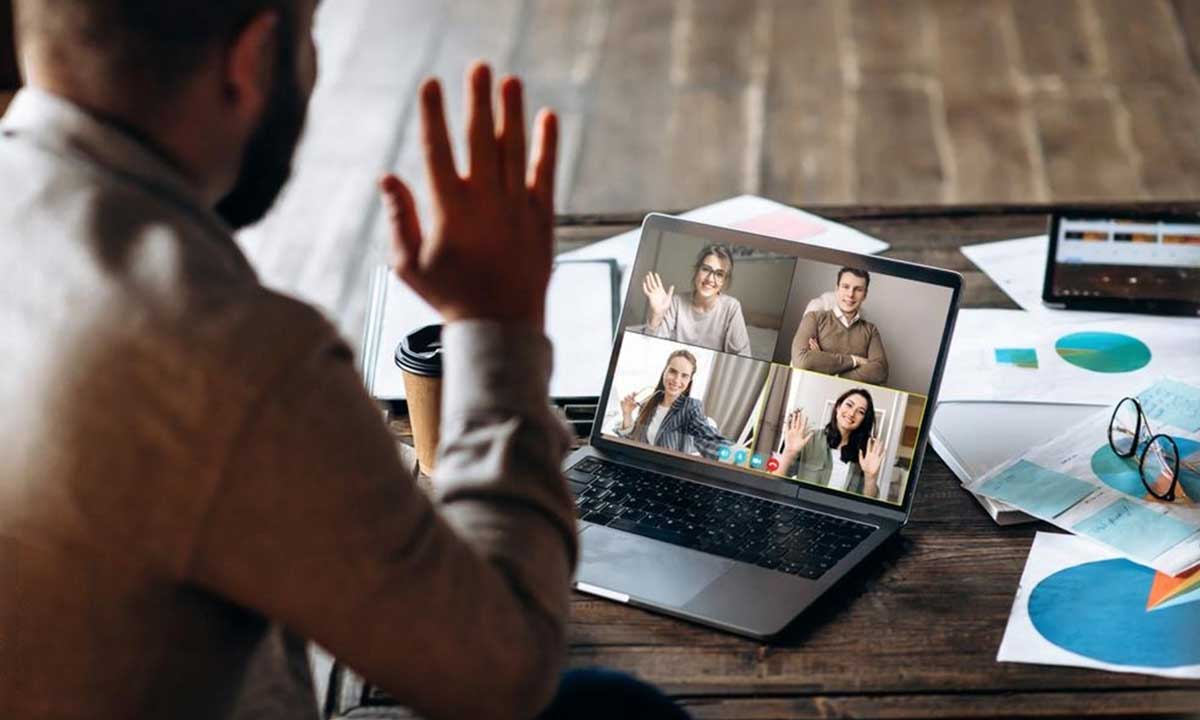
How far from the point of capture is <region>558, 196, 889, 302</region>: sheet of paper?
5.56ft

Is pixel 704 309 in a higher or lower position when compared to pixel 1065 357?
higher

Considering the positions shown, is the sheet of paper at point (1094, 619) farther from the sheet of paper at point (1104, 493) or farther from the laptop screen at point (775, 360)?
the laptop screen at point (775, 360)

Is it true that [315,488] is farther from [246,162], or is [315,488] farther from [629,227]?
[629,227]

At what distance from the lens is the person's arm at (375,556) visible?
0.76 meters

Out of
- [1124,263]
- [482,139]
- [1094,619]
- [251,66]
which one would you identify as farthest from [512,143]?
[1124,263]

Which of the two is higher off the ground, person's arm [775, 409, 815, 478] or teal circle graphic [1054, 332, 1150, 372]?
person's arm [775, 409, 815, 478]

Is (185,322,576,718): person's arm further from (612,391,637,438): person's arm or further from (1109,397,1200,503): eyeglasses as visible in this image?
(1109,397,1200,503): eyeglasses

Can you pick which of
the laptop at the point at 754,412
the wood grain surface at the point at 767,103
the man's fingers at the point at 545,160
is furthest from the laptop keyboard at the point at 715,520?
the wood grain surface at the point at 767,103

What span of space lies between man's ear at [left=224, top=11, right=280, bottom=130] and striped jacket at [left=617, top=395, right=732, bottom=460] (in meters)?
0.54

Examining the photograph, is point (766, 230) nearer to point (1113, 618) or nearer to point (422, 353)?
point (422, 353)

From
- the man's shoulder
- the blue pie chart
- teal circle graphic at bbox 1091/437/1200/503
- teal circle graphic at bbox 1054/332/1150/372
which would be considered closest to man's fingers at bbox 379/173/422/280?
the man's shoulder

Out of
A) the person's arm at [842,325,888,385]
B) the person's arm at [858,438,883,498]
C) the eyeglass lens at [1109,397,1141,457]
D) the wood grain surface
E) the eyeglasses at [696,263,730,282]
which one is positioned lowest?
the wood grain surface

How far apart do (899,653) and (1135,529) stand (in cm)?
26

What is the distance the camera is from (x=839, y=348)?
124 centimetres
